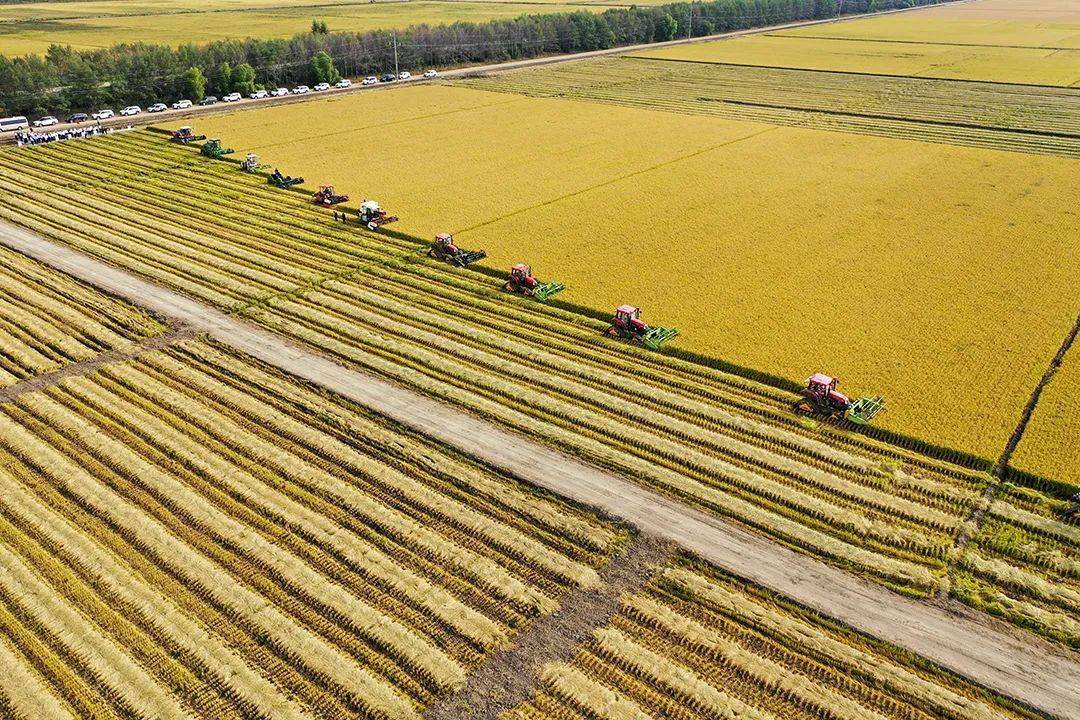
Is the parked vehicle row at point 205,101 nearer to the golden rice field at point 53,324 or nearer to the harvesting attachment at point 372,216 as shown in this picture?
the golden rice field at point 53,324

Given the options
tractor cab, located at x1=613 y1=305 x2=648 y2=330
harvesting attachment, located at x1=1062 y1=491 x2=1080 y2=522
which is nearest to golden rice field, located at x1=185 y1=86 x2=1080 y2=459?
tractor cab, located at x1=613 y1=305 x2=648 y2=330

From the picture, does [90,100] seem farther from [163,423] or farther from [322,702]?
[322,702]

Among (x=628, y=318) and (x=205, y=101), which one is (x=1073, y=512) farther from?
(x=205, y=101)

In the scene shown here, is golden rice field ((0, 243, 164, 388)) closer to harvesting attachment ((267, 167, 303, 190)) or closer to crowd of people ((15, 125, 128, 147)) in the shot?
harvesting attachment ((267, 167, 303, 190))

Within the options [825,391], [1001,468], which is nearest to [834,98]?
[825,391]

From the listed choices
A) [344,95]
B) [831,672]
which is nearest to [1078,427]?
[831,672]
